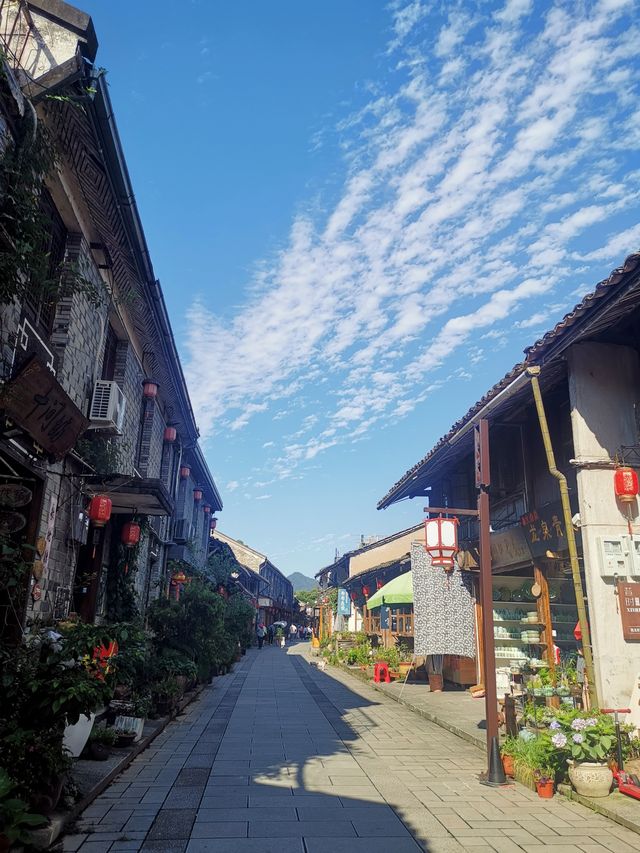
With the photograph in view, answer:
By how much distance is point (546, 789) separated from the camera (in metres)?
6.56

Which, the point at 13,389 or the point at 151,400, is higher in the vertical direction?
the point at 151,400

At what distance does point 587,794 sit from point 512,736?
64.8 inches

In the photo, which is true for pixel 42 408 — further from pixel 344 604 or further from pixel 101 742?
pixel 344 604

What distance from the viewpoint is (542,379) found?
31.2 ft

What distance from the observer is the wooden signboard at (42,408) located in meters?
6.07

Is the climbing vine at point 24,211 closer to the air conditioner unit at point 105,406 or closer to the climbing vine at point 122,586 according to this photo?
the air conditioner unit at point 105,406

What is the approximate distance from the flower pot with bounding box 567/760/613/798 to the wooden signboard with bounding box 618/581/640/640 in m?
1.91

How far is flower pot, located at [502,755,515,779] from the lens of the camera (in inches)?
286

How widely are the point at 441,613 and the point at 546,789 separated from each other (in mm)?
6118

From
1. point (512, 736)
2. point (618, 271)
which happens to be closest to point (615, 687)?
point (512, 736)

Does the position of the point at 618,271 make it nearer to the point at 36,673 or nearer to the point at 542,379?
the point at 542,379

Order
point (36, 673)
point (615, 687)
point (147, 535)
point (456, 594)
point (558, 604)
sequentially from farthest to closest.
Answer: point (147, 535), point (456, 594), point (558, 604), point (615, 687), point (36, 673)

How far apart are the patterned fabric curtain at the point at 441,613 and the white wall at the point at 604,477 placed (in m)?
4.47

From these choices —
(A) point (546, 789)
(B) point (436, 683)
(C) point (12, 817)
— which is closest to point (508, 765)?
(A) point (546, 789)
